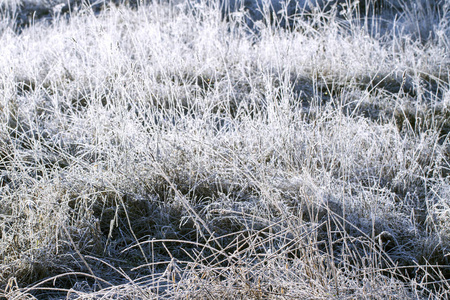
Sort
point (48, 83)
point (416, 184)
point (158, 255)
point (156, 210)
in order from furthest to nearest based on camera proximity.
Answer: point (48, 83) < point (416, 184) < point (156, 210) < point (158, 255)

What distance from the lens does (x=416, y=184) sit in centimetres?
261

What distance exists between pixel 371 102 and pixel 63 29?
3682 mm

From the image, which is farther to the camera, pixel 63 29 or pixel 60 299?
pixel 63 29

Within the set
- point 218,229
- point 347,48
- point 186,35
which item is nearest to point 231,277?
point 218,229

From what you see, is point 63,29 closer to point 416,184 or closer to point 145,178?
point 145,178

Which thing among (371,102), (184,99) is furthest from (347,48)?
(184,99)

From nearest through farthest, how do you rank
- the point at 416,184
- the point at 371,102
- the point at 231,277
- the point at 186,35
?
the point at 231,277
the point at 416,184
the point at 371,102
the point at 186,35

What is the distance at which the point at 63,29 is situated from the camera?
5.26 meters

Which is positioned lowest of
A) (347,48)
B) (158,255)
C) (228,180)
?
(158,255)

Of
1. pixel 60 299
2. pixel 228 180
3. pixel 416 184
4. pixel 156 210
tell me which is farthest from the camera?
pixel 416 184

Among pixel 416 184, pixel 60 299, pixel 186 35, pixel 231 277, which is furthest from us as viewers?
pixel 186 35

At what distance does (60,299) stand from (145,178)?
2.72 feet

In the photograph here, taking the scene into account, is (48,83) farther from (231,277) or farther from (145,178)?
(231,277)

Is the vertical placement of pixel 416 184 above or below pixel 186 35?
below
